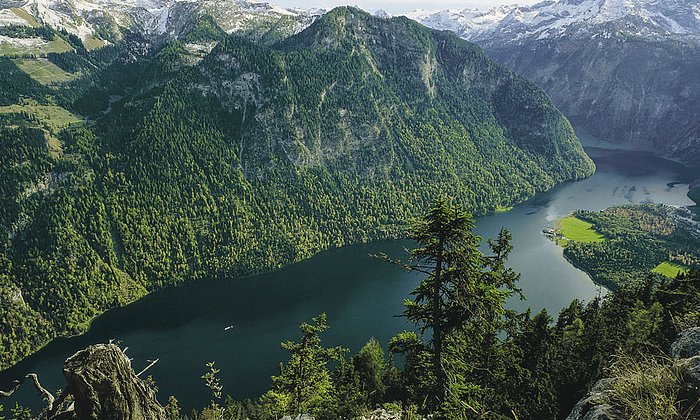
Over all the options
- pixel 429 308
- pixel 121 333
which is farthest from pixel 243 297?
pixel 429 308

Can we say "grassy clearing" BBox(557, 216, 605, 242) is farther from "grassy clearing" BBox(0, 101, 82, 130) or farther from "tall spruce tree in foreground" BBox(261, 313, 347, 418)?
"grassy clearing" BBox(0, 101, 82, 130)

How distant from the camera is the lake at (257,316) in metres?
92.6

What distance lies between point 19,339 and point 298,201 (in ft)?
325

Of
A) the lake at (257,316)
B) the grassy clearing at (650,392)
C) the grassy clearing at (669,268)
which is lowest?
the lake at (257,316)

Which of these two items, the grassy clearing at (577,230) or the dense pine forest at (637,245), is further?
the grassy clearing at (577,230)

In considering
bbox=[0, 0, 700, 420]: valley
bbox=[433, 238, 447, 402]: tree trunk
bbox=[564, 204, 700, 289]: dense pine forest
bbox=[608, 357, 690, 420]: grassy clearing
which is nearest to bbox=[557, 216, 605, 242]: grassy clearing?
bbox=[0, 0, 700, 420]: valley

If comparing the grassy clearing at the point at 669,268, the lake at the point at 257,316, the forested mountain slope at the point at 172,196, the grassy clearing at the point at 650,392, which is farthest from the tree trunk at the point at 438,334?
the grassy clearing at the point at 669,268

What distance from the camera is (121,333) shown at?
112 metres

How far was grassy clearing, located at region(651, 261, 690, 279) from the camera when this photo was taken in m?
127

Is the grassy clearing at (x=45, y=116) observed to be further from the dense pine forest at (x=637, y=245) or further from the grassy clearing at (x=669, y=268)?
the grassy clearing at (x=669, y=268)

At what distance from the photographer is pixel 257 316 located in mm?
115750

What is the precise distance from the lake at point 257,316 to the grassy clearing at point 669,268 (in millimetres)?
22293

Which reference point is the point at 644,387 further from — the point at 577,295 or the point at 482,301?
the point at 577,295

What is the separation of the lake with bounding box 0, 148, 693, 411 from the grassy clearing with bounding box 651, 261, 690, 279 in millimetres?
22293
